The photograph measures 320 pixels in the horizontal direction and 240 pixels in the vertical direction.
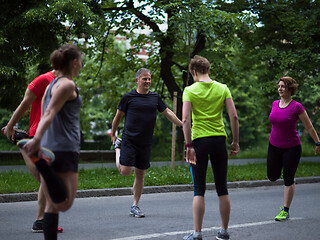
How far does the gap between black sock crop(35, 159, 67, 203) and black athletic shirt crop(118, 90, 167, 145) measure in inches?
124

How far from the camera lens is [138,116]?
6.68 m

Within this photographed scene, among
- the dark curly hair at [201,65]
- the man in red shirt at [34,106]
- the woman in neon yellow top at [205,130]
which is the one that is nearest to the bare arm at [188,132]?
the woman in neon yellow top at [205,130]

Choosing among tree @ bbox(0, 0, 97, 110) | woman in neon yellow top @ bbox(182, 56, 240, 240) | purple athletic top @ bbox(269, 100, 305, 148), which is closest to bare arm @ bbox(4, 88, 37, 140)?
woman in neon yellow top @ bbox(182, 56, 240, 240)

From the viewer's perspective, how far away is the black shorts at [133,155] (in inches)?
263

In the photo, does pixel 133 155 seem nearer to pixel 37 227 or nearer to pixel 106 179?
pixel 37 227

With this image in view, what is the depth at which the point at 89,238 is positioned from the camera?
5438 millimetres

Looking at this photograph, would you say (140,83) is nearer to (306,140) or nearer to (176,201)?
(176,201)

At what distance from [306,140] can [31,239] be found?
106 ft

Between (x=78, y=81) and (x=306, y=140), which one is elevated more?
Answer: (x=78, y=81)

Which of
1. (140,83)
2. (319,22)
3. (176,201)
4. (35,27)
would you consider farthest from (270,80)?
(140,83)

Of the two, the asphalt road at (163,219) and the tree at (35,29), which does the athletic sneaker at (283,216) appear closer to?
the asphalt road at (163,219)

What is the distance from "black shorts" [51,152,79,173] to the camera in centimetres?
362

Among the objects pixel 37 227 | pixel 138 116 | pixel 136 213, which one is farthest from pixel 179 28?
pixel 37 227

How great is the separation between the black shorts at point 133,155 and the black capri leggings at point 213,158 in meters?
1.84
